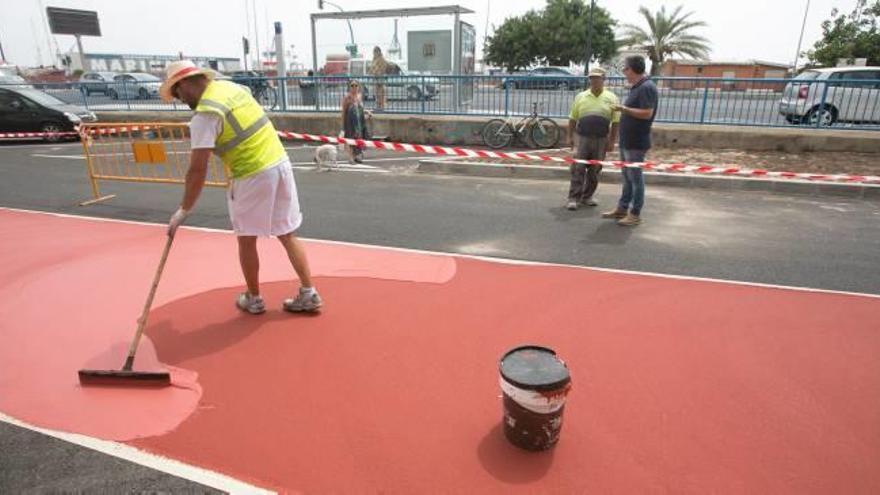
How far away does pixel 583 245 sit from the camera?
5988 mm

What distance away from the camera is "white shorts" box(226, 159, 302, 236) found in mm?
3787

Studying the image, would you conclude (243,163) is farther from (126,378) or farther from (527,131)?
(527,131)

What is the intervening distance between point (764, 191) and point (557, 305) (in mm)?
6135

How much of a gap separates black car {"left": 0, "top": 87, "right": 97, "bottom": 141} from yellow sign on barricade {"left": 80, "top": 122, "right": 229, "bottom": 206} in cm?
98

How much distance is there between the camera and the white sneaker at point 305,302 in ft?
14.0

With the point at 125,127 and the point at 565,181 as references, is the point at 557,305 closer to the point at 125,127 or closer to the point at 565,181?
the point at 565,181

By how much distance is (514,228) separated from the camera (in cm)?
670

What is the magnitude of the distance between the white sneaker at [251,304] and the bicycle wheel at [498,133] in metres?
9.44

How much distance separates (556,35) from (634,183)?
147 ft

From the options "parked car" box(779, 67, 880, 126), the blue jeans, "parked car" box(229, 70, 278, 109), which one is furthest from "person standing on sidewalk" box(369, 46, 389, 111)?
"parked car" box(779, 67, 880, 126)

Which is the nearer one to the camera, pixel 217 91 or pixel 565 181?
pixel 217 91

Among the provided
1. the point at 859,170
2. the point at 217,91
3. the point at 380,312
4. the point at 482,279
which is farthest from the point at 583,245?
the point at 859,170

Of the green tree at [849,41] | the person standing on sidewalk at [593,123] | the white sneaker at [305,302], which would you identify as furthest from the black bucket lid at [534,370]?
the green tree at [849,41]

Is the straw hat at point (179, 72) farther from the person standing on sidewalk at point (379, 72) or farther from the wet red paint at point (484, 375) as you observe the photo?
the person standing on sidewalk at point (379, 72)
